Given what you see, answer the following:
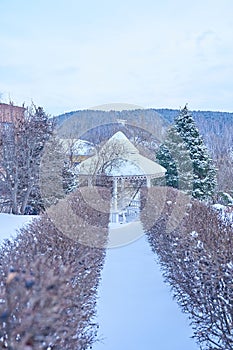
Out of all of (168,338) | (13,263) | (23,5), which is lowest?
(168,338)

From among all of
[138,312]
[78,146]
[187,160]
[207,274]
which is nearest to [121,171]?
[187,160]

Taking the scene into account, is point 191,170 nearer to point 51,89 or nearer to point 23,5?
point 51,89

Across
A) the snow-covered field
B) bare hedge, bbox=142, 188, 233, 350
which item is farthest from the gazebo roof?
bare hedge, bbox=142, 188, 233, 350

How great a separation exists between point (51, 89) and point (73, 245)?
41.5ft

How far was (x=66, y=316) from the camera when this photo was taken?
199 centimetres

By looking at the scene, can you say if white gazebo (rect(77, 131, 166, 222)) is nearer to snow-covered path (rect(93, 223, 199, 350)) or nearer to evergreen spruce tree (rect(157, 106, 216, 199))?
evergreen spruce tree (rect(157, 106, 216, 199))

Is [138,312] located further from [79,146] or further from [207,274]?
[79,146]

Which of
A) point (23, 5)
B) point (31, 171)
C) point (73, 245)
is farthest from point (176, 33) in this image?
point (73, 245)

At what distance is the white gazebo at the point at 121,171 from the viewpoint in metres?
13.5

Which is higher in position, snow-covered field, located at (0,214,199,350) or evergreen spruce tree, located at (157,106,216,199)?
evergreen spruce tree, located at (157,106,216,199)

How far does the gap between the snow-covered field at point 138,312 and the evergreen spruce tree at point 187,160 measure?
9629mm

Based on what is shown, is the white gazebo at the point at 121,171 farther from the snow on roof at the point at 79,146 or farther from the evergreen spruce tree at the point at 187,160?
the snow on roof at the point at 79,146

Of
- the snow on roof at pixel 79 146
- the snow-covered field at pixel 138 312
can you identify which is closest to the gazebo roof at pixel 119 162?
the snow on roof at pixel 79 146

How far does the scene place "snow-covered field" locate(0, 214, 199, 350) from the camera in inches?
165
